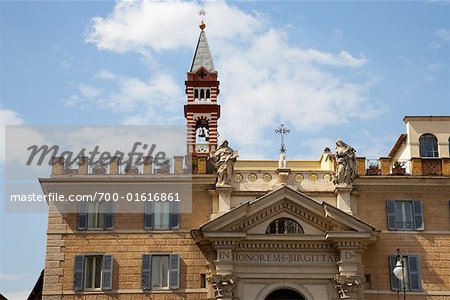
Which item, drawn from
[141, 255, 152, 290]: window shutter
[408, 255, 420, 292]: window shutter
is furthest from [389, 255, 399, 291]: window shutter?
[141, 255, 152, 290]: window shutter

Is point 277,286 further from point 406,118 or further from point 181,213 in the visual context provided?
point 406,118

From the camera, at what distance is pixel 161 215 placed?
38438 millimetres

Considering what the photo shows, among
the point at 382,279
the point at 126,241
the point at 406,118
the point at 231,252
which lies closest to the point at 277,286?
the point at 231,252

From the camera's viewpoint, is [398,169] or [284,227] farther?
[398,169]

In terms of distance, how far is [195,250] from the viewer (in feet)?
124

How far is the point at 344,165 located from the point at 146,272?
11673 millimetres

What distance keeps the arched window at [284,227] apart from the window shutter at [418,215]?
611cm

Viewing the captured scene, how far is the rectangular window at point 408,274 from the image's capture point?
122 ft

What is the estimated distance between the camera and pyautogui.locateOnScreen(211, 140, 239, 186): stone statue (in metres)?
38.4

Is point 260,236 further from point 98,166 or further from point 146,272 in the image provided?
point 98,166

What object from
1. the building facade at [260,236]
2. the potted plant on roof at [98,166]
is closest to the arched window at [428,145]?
the building facade at [260,236]

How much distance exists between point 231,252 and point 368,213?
7626mm

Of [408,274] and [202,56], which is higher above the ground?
[202,56]

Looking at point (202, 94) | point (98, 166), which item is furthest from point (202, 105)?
point (98, 166)
